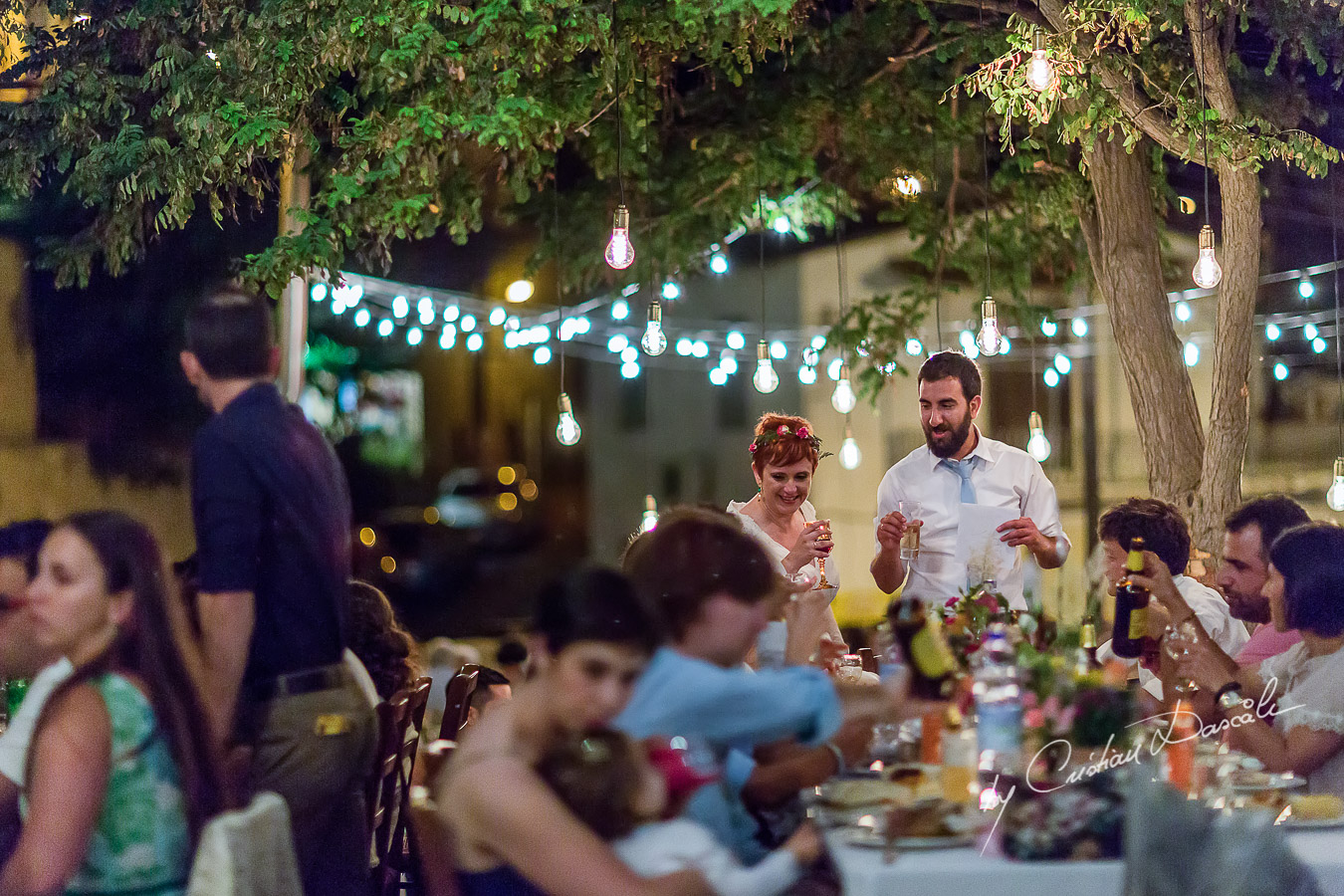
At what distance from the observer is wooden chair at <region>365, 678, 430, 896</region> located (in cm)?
338

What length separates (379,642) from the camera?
3.80 metres

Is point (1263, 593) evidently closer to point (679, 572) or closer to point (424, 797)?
point (679, 572)

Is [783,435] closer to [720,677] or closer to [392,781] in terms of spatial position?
[392,781]

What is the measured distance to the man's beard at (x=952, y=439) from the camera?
401 centimetres

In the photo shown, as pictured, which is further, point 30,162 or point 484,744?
point 30,162

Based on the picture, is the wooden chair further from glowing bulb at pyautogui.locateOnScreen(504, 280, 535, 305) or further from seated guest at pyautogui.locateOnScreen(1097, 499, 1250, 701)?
glowing bulb at pyautogui.locateOnScreen(504, 280, 535, 305)

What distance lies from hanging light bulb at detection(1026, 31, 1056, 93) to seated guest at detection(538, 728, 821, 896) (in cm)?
313

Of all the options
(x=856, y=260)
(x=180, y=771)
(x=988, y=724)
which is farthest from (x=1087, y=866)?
(x=856, y=260)

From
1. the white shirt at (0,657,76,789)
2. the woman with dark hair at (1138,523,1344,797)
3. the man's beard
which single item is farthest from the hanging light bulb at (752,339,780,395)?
the white shirt at (0,657,76,789)

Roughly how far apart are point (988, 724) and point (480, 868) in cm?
100

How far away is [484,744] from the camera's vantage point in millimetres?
1866

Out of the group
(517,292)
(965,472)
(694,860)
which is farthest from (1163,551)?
(517,292)

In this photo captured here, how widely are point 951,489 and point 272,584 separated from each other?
2.28 meters

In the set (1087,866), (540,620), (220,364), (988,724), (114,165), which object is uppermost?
(114,165)
